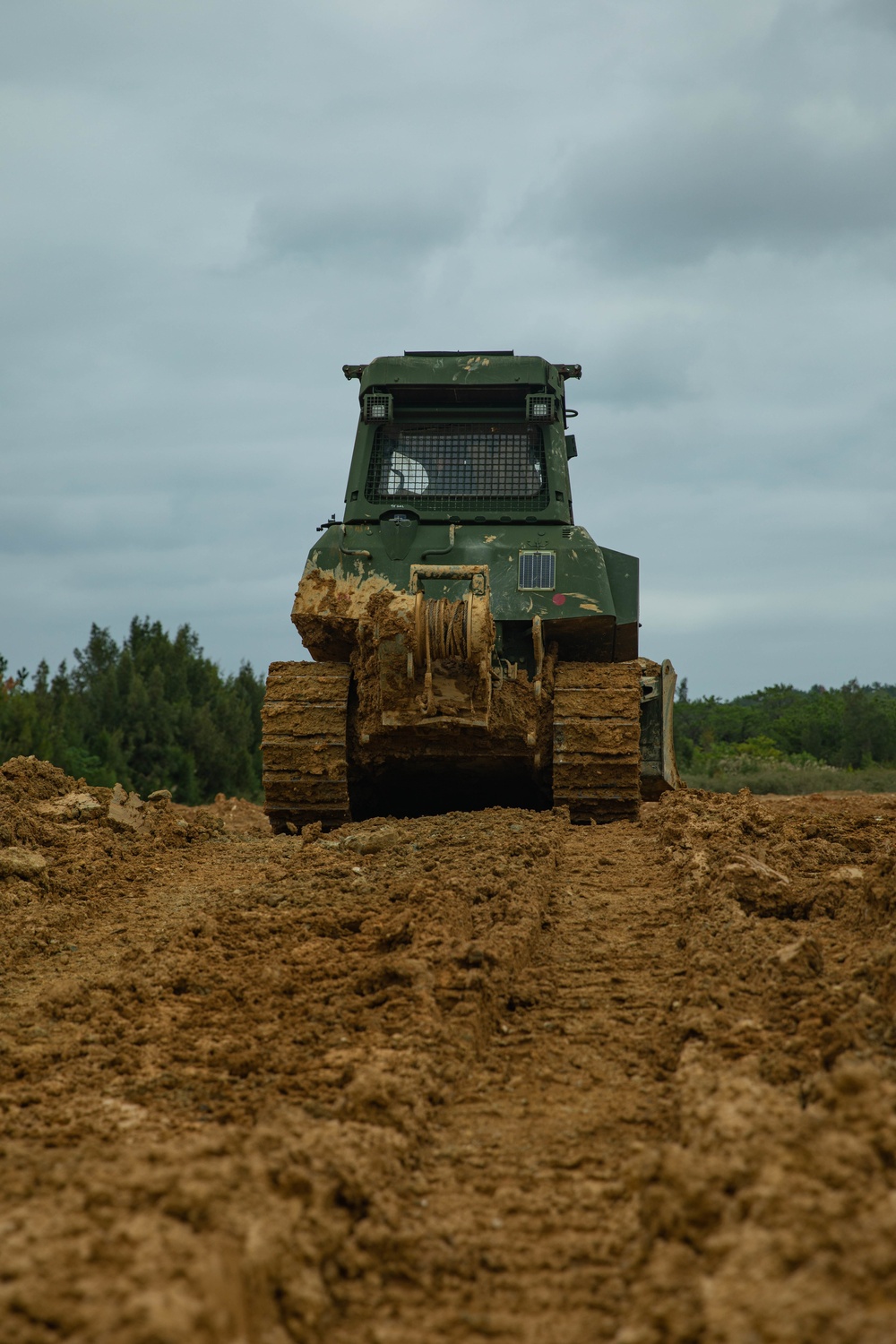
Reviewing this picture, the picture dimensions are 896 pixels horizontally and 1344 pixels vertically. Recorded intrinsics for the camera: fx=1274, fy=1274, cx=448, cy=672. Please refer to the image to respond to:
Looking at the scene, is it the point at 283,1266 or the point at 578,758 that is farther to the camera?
the point at 578,758

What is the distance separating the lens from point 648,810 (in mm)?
9727

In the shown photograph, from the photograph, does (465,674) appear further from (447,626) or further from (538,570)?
(538,570)

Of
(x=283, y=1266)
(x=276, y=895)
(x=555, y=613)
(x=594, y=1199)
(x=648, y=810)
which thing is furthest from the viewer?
(x=648, y=810)

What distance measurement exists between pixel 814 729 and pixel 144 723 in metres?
13.3

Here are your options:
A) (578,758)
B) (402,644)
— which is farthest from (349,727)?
(578,758)

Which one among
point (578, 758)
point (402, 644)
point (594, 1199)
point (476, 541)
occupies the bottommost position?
point (594, 1199)

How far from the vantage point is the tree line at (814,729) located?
24.3m

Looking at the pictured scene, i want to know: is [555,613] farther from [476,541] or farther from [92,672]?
[92,672]

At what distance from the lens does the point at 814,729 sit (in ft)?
84.8

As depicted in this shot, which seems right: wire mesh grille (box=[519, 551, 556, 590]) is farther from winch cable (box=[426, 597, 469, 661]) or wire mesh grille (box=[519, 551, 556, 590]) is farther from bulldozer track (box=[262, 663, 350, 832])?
bulldozer track (box=[262, 663, 350, 832])

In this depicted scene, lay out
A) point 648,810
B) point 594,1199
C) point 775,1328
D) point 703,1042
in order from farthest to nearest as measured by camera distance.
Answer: point 648,810
point 703,1042
point 594,1199
point 775,1328

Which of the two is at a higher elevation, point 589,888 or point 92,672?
point 92,672

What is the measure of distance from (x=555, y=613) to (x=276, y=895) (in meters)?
3.48

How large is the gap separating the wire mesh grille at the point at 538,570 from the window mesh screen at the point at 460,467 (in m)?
1.10
